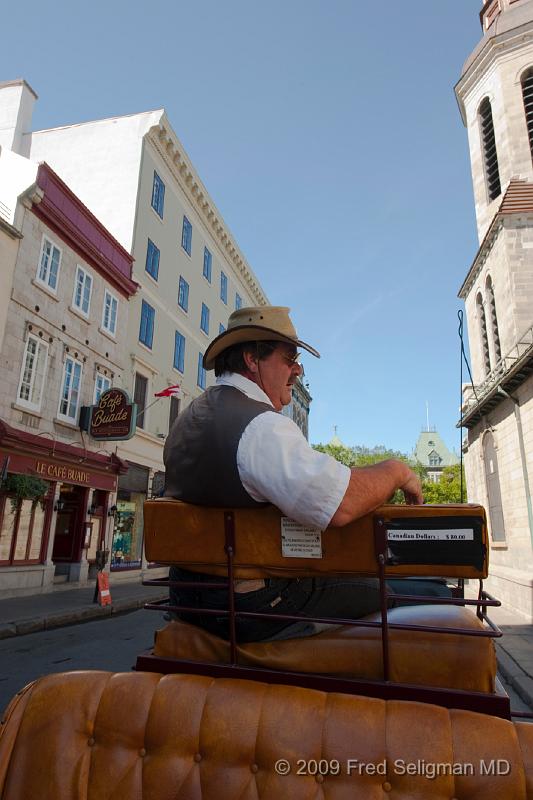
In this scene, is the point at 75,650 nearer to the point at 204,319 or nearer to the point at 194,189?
the point at 204,319

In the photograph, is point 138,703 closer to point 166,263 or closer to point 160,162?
point 166,263

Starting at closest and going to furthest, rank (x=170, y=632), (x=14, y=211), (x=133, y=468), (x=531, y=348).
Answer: (x=170, y=632)
(x=531, y=348)
(x=14, y=211)
(x=133, y=468)

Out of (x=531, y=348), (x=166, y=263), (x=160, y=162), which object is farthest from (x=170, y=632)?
(x=160, y=162)

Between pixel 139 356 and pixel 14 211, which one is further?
pixel 139 356

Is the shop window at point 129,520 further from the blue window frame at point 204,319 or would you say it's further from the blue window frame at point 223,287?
the blue window frame at point 223,287

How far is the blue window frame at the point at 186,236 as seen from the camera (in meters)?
23.8

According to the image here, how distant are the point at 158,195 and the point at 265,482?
22.4 m

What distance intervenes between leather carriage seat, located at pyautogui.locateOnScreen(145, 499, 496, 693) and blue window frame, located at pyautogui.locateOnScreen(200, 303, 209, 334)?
24673mm

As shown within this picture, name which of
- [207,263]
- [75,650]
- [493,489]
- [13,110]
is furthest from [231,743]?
[207,263]

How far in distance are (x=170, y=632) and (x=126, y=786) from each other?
0.43 m

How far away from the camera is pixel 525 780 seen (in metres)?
1.09

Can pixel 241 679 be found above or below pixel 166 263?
below

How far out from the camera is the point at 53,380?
14336 millimetres

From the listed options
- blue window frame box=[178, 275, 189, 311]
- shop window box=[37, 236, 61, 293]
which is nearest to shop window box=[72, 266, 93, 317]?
shop window box=[37, 236, 61, 293]
